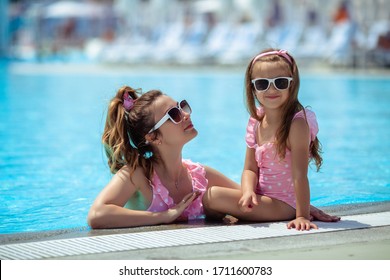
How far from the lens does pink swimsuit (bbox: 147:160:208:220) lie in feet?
14.6

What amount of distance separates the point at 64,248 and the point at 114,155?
2.65 feet

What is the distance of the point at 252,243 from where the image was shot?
12.2ft

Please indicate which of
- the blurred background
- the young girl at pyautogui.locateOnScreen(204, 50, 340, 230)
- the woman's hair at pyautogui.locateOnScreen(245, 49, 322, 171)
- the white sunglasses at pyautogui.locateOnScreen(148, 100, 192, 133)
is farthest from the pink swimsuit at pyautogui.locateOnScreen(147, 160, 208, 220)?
the blurred background

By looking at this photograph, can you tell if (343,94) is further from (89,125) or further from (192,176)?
(192,176)

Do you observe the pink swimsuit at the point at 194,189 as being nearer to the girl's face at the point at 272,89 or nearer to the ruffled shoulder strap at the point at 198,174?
the ruffled shoulder strap at the point at 198,174

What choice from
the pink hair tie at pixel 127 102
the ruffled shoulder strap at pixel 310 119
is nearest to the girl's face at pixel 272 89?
the ruffled shoulder strap at pixel 310 119

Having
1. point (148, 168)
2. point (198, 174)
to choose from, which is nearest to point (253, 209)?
point (198, 174)

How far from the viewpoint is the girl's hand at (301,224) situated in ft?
13.2

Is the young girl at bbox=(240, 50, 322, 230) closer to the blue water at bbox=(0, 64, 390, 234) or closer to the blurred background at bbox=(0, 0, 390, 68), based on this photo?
the blue water at bbox=(0, 64, 390, 234)

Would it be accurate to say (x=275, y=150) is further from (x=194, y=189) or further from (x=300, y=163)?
(x=194, y=189)

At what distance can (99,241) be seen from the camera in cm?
383

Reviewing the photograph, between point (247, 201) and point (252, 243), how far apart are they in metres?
0.50

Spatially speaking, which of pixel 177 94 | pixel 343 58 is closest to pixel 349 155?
pixel 177 94

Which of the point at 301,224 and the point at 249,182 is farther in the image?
the point at 249,182
